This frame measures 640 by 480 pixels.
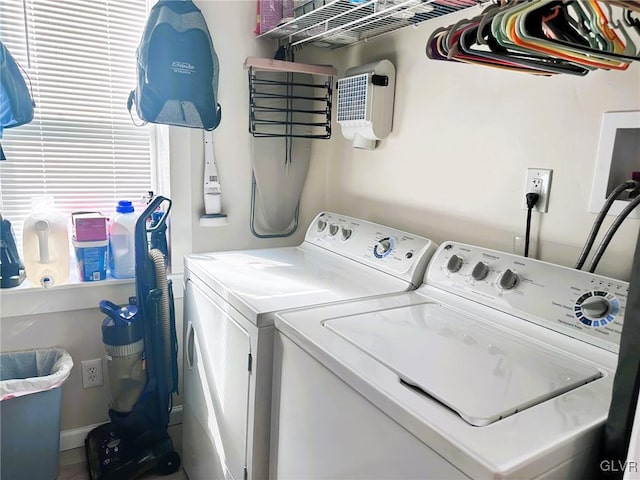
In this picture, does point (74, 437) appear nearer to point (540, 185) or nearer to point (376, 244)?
point (376, 244)

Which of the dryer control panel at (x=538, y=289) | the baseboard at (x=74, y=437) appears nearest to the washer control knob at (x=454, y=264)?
the dryer control panel at (x=538, y=289)

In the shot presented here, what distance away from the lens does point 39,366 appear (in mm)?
1840

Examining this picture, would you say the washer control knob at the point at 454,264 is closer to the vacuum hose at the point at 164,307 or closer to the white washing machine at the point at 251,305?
the white washing machine at the point at 251,305

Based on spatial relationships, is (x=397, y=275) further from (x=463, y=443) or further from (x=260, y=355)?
(x=463, y=443)

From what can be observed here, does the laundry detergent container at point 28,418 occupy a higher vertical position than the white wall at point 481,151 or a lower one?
lower

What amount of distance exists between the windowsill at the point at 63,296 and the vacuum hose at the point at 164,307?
22cm

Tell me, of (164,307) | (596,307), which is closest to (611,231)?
(596,307)

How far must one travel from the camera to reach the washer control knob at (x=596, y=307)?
1.04m

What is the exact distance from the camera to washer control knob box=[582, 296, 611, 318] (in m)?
1.04

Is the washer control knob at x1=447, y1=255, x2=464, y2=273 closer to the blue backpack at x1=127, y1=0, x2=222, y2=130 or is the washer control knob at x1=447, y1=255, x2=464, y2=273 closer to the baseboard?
the blue backpack at x1=127, y1=0, x2=222, y2=130

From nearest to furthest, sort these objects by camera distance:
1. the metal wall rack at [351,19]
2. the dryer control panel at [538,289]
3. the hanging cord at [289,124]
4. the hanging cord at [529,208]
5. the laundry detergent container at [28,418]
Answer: the dryer control panel at [538,289] → the hanging cord at [529,208] → the metal wall rack at [351,19] → the laundry detergent container at [28,418] → the hanging cord at [289,124]

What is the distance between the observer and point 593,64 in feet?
3.25

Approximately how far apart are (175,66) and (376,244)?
100 centimetres

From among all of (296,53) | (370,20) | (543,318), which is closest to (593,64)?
(543,318)
